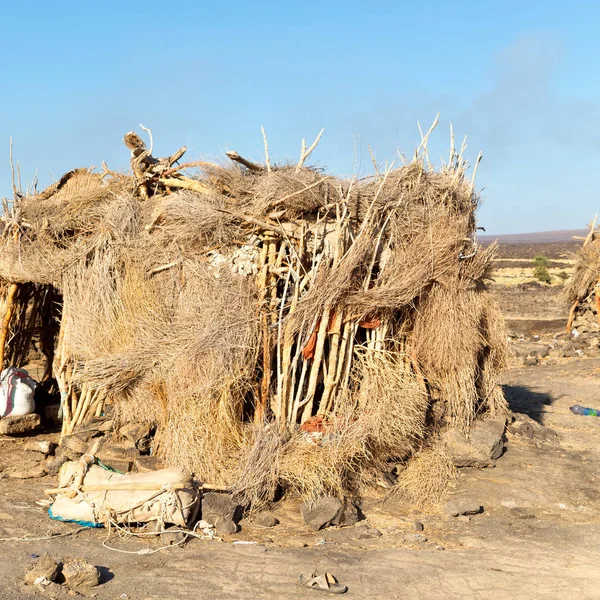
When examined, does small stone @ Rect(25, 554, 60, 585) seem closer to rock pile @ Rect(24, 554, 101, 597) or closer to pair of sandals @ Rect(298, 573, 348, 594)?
rock pile @ Rect(24, 554, 101, 597)

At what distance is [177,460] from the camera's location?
652 centimetres

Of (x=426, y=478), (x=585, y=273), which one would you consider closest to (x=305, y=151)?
(x=426, y=478)

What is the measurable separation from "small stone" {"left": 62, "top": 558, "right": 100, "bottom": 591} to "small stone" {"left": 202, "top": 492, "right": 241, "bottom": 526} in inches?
52.7

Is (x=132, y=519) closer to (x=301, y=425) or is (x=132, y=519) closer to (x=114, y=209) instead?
(x=301, y=425)

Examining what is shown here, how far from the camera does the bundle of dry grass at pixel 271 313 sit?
21.7ft

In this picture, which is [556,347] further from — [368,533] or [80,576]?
[80,576]

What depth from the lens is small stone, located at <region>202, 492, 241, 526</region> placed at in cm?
596

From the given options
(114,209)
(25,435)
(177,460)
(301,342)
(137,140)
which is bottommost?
(25,435)

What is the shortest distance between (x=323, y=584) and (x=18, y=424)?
491cm

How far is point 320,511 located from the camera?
20.0ft

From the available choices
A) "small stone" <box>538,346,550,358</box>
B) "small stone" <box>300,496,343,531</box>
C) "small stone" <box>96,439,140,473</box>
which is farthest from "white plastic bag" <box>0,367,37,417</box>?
"small stone" <box>538,346,550,358</box>

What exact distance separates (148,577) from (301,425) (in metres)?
2.38

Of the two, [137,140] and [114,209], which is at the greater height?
[137,140]

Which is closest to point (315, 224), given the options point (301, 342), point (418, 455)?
point (301, 342)
